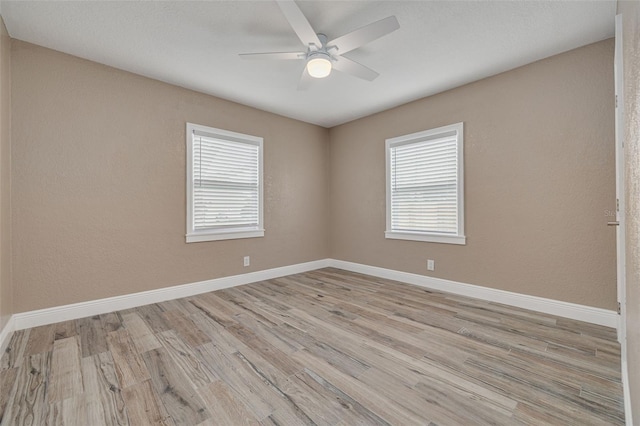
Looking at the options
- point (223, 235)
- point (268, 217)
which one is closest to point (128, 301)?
point (223, 235)

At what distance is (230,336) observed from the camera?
2.34 metres

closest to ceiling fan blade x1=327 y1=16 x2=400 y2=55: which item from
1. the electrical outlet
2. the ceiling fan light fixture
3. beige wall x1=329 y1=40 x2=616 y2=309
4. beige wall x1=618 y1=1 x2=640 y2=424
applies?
the ceiling fan light fixture

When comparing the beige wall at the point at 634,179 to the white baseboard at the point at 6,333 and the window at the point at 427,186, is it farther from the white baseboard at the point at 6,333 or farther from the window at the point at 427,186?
the white baseboard at the point at 6,333

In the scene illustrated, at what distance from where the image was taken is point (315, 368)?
1868mm

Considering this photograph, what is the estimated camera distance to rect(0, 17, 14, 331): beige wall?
216 cm

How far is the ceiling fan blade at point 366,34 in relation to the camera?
186 centimetres

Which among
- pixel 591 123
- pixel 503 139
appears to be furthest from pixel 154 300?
pixel 591 123

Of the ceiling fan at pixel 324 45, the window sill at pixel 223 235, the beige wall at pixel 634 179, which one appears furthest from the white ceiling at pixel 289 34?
the window sill at pixel 223 235

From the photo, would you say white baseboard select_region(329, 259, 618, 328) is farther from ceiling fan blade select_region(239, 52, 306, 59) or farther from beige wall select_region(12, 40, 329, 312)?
ceiling fan blade select_region(239, 52, 306, 59)

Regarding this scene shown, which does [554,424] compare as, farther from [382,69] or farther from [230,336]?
[382,69]

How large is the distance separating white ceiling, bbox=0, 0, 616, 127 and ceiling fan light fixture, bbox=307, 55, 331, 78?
0.86 feet

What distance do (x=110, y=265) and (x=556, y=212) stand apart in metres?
4.51

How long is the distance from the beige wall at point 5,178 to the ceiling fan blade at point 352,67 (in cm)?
260

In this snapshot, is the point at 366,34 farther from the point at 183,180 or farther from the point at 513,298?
the point at 513,298
